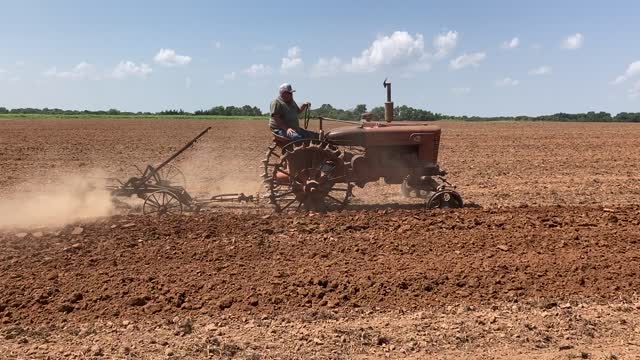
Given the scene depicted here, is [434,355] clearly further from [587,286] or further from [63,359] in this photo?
[63,359]

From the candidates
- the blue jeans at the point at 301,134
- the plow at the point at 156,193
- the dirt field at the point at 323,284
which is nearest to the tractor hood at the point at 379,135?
the blue jeans at the point at 301,134

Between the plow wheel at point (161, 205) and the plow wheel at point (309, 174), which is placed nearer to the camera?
the plow wheel at point (309, 174)

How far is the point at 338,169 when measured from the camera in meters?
9.51

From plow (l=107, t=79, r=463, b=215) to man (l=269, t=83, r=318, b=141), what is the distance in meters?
0.14

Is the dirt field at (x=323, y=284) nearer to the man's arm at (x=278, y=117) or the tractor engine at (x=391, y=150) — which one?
the tractor engine at (x=391, y=150)

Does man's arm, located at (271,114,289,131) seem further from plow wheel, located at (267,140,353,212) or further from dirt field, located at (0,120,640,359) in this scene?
dirt field, located at (0,120,640,359)

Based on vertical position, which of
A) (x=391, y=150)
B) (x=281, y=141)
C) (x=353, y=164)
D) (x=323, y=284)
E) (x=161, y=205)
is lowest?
(x=323, y=284)

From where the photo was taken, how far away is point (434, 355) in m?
4.34

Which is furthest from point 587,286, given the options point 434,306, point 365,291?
point 365,291

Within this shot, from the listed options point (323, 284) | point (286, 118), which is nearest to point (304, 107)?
point (286, 118)

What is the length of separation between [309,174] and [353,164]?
74 cm

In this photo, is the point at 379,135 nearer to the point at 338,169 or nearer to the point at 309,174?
the point at 338,169

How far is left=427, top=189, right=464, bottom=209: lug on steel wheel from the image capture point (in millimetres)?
9266

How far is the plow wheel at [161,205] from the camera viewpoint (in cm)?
953
